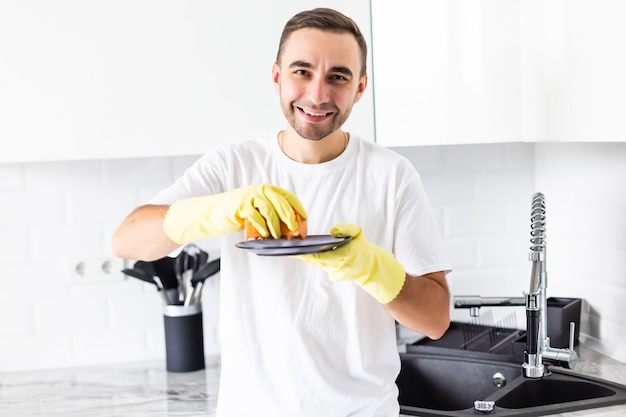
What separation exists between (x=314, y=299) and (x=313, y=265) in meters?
0.09

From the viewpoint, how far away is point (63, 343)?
2471 millimetres

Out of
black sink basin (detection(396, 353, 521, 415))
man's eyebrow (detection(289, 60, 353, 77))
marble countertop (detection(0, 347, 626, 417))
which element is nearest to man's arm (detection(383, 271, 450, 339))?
man's eyebrow (detection(289, 60, 353, 77))

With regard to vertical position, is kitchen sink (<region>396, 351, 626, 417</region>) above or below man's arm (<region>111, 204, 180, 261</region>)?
below

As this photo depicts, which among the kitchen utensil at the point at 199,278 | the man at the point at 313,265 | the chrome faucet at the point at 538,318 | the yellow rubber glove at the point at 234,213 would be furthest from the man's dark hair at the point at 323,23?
the kitchen utensil at the point at 199,278

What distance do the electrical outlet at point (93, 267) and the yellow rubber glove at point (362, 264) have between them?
1129 millimetres

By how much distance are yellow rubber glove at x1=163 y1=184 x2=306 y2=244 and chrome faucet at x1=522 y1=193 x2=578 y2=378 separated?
2.93 ft

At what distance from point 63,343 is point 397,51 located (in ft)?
3.89

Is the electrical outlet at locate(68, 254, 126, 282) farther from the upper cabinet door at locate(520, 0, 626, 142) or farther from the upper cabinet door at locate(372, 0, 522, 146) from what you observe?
the upper cabinet door at locate(520, 0, 626, 142)

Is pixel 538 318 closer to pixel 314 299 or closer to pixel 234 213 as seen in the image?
pixel 314 299

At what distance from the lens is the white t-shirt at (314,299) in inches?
63.6

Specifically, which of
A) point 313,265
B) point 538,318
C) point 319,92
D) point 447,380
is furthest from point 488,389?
point 319,92

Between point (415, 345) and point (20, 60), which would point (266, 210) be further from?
point (415, 345)

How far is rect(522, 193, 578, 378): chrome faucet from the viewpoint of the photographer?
214 cm

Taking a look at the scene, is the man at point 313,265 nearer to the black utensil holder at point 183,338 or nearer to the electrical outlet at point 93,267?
the black utensil holder at point 183,338
